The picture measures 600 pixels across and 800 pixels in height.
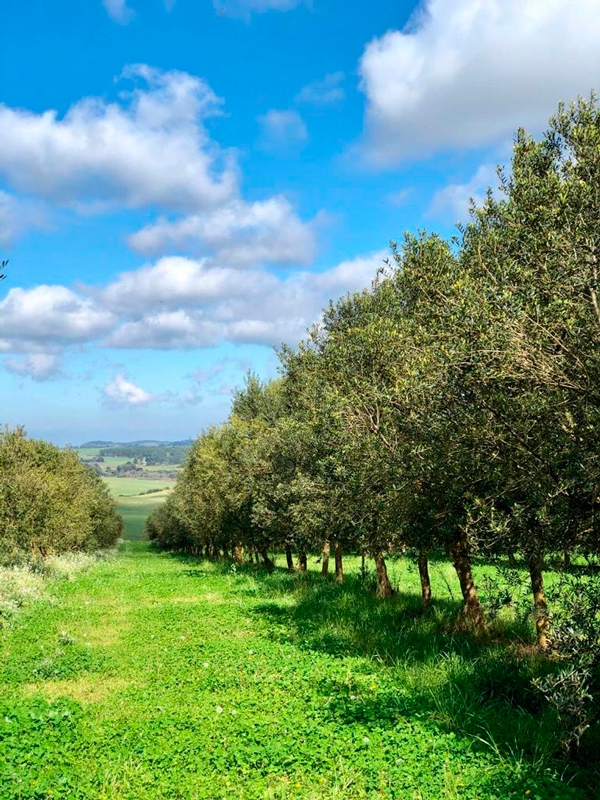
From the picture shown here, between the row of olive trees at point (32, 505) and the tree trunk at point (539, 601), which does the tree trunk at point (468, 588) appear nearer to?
the tree trunk at point (539, 601)

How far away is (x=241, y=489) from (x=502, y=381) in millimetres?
29524

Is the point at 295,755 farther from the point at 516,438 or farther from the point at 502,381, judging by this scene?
the point at 502,381

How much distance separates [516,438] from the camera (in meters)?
9.15

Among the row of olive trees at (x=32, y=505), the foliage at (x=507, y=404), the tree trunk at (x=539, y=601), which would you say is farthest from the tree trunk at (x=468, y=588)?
the row of olive trees at (x=32, y=505)

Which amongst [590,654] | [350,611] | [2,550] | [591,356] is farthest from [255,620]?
[2,550]

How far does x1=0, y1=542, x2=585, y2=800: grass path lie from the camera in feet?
27.9

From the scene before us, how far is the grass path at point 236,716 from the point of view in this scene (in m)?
8.52

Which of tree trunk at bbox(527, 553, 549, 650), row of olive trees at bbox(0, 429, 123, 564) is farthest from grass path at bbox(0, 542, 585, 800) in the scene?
row of olive trees at bbox(0, 429, 123, 564)

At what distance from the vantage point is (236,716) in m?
11.1

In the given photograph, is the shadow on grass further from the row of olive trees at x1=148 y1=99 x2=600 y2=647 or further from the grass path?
the row of olive trees at x1=148 y1=99 x2=600 y2=647

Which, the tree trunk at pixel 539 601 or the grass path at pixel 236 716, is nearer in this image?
the grass path at pixel 236 716

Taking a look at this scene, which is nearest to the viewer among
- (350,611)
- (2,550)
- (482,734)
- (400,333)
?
(482,734)

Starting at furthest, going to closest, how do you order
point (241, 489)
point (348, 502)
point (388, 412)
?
point (241, 489) → point (348, 502) → point (388, 412)

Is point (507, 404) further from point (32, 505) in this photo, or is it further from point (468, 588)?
point (32, 505)
